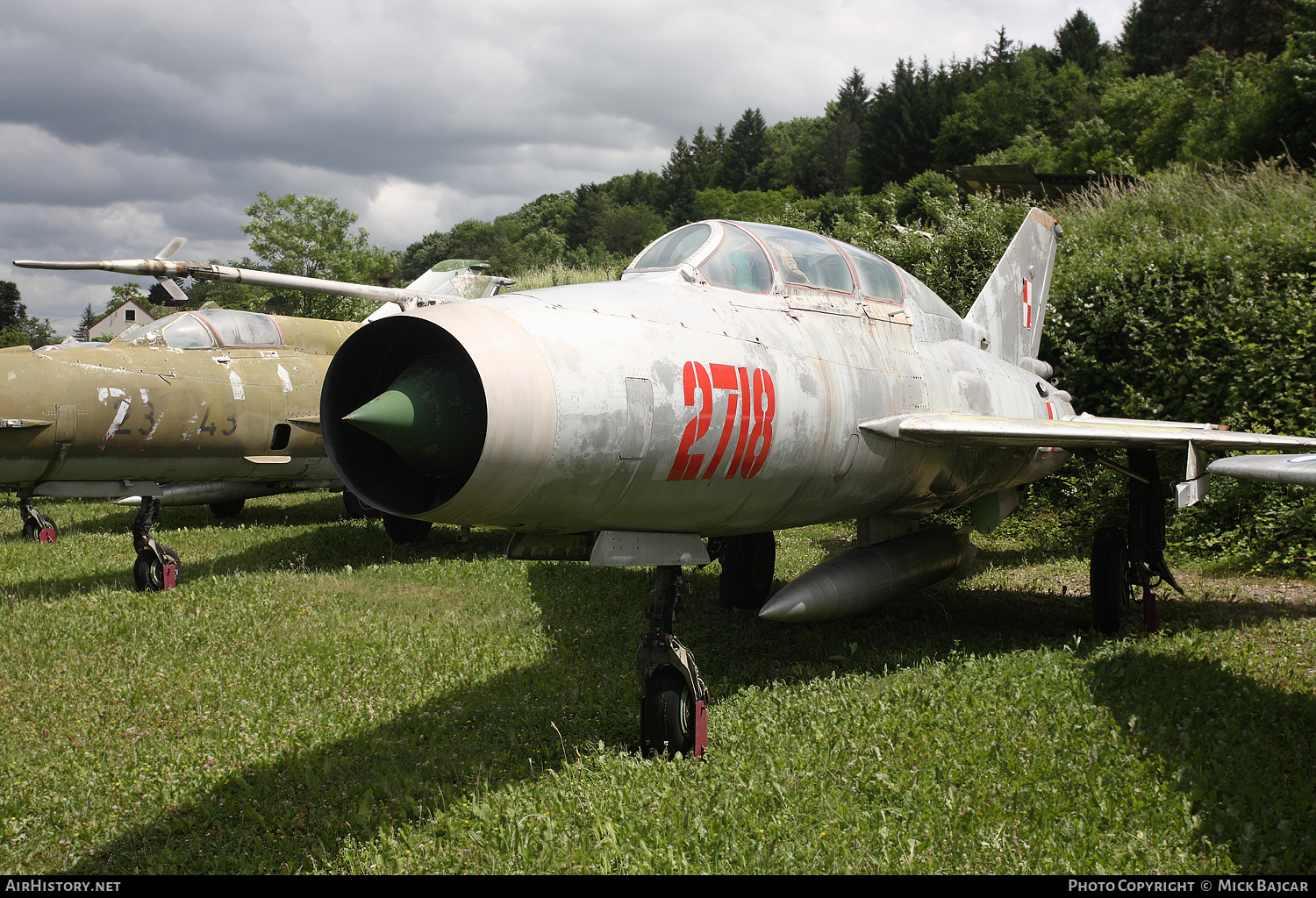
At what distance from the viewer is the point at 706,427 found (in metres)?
3.82

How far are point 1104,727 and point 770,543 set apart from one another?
13.1 ft

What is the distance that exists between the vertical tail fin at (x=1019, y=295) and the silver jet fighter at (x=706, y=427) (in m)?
1.28

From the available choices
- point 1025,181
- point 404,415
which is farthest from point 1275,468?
point 1025,181

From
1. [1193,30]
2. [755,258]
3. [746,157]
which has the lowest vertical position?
[755,258]

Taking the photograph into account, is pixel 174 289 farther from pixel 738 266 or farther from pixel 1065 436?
pixel 1065 436

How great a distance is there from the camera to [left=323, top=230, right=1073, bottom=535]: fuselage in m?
3.20

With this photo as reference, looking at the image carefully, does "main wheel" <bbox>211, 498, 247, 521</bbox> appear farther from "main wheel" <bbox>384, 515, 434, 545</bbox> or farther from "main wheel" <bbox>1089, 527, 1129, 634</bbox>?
"main wheel" <bbox>1089, 527, 1129, 634</bbox>

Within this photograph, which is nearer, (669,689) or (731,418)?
(731,418)

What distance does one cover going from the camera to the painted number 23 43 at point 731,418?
12.4 feet

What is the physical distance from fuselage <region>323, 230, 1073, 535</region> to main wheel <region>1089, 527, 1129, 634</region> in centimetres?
231

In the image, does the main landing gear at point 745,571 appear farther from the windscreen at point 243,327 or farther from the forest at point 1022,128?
the forest at point 1022,128

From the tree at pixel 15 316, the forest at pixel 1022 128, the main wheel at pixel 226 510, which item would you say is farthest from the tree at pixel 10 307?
the main wheel at pixel 226 510

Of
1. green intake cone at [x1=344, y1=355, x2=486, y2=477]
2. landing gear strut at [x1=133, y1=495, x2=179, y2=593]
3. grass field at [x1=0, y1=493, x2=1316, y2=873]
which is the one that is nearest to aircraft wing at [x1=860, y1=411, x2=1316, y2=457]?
grass field at [x1=0, y1=493, x2=1316, y2=873]

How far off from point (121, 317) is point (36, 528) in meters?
58.4
